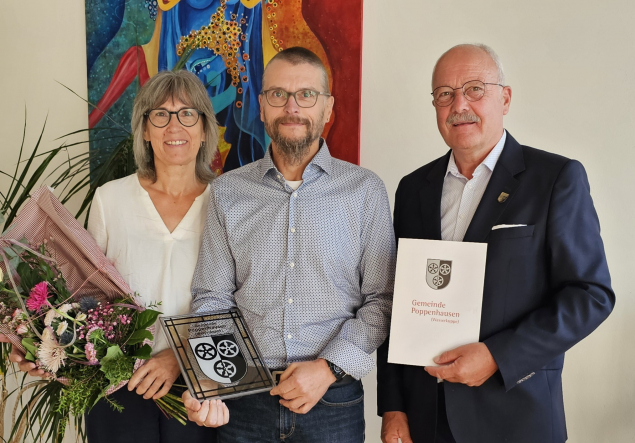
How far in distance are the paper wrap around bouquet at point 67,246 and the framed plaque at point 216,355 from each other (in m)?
0.26

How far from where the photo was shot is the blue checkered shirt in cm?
184

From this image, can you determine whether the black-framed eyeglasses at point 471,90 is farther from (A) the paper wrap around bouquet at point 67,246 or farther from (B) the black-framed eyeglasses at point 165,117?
(A) the paper wrap around bouquet at point 67,246

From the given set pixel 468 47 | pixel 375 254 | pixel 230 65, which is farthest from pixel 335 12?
pixel 375 254

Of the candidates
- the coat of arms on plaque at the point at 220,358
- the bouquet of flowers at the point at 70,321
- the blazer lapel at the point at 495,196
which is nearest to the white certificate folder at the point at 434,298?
the blazer lapel at the point at 495,196

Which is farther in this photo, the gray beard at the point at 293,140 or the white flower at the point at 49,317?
the gray beard at the point at 293,140

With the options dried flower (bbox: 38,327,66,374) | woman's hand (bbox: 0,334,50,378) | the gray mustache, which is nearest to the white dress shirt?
the gray mustache

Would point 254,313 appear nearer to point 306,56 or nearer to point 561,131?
point 306,56

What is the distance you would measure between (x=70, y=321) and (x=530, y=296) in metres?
1.39

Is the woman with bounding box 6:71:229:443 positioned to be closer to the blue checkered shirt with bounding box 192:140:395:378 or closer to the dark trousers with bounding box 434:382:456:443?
the blue checkered shirt with bounding box 192:140:395:378

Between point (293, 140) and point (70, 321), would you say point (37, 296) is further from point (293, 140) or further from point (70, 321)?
point (293, 140)

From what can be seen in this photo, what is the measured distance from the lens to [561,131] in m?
2.36

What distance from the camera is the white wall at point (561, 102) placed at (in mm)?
2266

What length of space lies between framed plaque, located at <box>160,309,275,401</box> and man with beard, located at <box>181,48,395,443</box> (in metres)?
0.09

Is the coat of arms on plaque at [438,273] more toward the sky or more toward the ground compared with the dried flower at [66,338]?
more toward the sky
